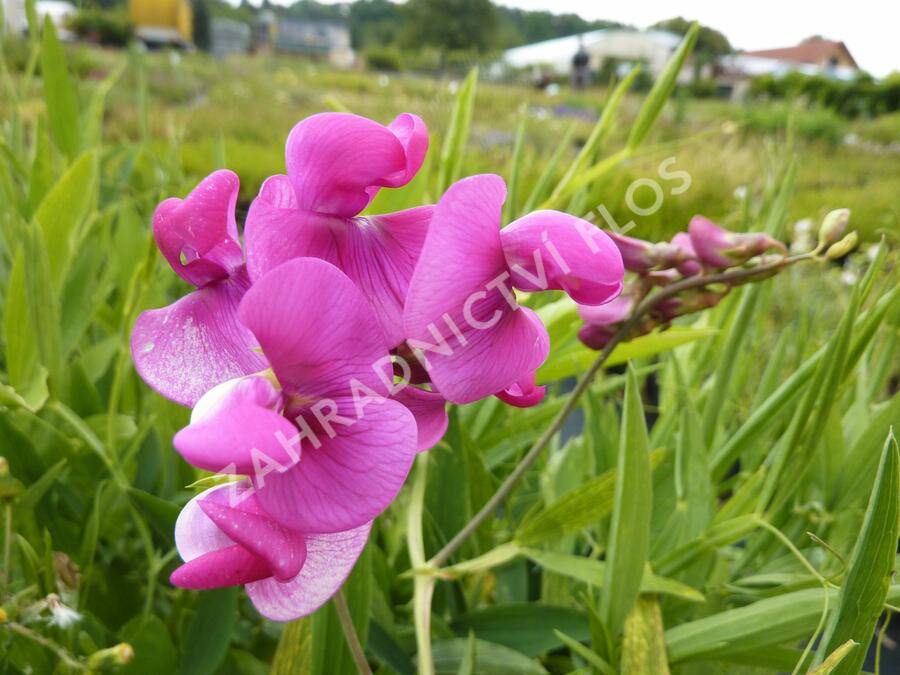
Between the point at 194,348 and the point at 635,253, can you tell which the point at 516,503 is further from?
the point at 194,348

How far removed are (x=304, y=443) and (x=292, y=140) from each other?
0.32 ft

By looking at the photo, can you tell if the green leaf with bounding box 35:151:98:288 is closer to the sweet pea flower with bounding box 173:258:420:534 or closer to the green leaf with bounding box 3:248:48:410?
the green leaf with bounding box 3:248:48:410

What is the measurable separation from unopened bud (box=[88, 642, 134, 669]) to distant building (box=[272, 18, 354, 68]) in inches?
908

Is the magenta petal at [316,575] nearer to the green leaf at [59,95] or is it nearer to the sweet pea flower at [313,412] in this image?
the sweet pea flower at [313,412]

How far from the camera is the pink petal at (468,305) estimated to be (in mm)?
213

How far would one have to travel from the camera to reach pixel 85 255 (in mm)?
668

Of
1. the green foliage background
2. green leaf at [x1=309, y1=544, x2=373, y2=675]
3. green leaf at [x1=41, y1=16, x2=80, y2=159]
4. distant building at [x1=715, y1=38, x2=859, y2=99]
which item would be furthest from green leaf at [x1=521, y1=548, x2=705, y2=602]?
distant building at [x1=715, y1=38, x2=859, y2=99]

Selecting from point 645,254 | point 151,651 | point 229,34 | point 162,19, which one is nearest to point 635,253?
point 645,254

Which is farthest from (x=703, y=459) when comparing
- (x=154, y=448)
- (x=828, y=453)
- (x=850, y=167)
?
(x=850, y=167)

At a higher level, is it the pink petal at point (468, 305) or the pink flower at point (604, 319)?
the pink petal at point (468, 305)

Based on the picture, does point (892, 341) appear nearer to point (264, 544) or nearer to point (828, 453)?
point (828, 453)

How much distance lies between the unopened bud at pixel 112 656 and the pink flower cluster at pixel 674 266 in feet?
0.91

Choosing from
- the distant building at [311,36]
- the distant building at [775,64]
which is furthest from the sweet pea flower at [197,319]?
the distant building at [311,36]

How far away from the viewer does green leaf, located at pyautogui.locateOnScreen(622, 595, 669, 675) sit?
398mm
